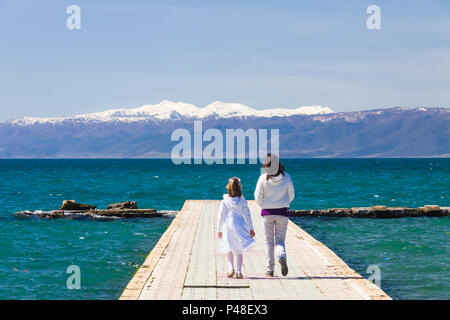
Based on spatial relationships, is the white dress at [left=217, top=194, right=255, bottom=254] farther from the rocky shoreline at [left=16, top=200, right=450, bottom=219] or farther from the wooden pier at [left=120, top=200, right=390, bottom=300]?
the rocky shoreline at [left=16, top=200, right=450, bottom=219]

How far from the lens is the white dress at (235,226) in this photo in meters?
11.7

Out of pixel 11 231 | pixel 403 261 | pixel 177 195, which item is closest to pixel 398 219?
pixel 403 261

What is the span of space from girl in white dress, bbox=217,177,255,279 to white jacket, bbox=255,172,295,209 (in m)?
0.37

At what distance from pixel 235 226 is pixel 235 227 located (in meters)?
0.02

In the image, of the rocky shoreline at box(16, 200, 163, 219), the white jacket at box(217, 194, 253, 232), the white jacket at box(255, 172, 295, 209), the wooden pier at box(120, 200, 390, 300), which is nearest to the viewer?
the wooden pier at box(120, 200, 390, 300)

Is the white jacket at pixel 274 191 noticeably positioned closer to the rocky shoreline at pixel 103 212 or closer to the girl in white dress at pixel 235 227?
the girl in white dress at pixel 235 227

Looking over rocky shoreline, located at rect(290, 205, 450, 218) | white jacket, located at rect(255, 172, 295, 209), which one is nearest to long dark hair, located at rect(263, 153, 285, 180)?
white jacket, located at rect(255, 172, 295, 209)

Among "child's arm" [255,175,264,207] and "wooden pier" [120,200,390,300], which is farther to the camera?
"child's arm" [255,175,264,207]

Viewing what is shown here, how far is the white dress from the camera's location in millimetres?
11672
